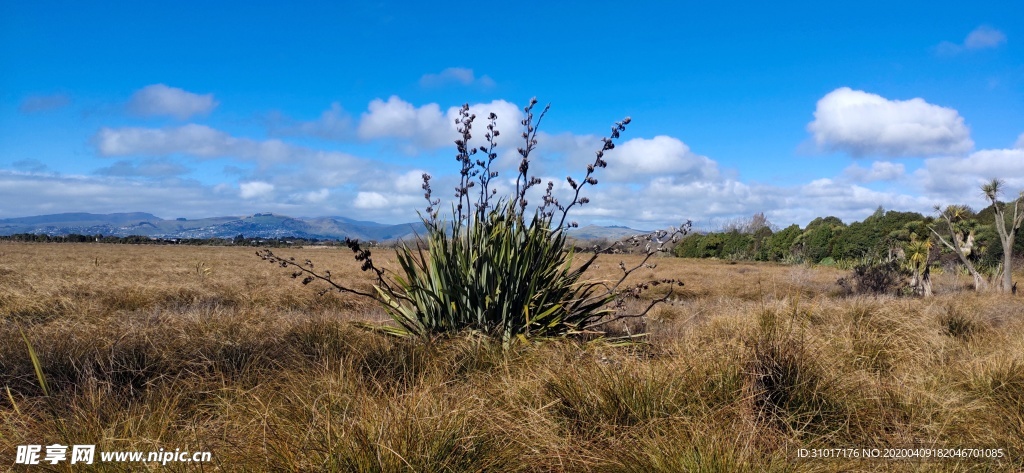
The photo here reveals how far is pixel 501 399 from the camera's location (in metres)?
3.51

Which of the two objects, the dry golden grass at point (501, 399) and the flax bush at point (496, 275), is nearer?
the dry golden grass at point (501, 399)

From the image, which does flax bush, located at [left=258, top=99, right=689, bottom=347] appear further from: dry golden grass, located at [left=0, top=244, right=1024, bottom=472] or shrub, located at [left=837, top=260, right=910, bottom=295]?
shrub, located at [left=837, top=260, right=910, bottom=295]

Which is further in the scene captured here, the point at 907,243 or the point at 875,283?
the point at 907,243

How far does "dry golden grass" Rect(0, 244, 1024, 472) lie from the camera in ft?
8.65

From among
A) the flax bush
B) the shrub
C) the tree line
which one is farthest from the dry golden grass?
the tree line

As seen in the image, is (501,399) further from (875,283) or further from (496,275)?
(875,283)

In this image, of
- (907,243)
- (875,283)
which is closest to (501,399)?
(875,283)

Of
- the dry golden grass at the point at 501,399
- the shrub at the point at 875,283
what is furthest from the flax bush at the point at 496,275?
the shrub at the point at 875,283

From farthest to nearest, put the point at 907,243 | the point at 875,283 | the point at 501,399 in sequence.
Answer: the point at 907,243 → the point at 875,283 → the point at 501,399

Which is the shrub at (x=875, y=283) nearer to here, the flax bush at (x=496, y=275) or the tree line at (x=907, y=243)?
the tree line at (x=907, y=243)

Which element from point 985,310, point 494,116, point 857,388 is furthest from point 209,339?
point 985,310

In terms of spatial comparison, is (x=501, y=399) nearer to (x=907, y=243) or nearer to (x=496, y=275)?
(x=496, y=275)

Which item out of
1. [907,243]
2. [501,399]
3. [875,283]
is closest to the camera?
Result: [501,399]

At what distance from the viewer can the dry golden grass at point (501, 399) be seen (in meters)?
2.64
